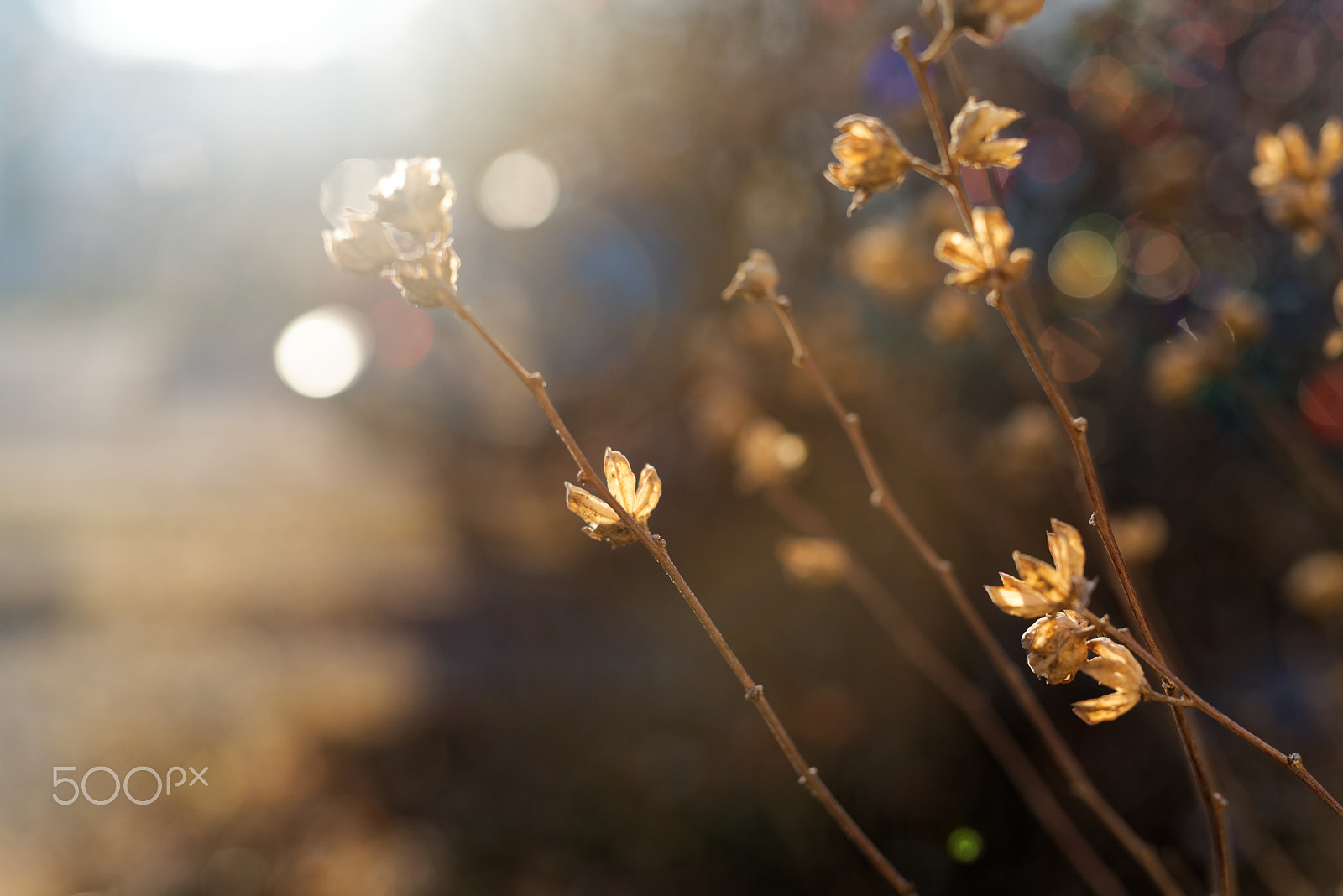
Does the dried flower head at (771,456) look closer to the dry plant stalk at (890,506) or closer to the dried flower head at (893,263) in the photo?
the dry plant stalk at (890,506)

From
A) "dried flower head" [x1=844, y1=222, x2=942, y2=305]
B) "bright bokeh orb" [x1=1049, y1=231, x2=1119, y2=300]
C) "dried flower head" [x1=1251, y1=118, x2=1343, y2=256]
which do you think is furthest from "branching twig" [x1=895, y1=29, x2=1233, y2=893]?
"bright bokeh orb" [x1=1049, y1=231, x2=1119, y2=300]

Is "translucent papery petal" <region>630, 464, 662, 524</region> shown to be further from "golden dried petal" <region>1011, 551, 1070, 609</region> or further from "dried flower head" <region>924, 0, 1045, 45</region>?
"dried flower head" <region>924, 0, 1045, 45</region>

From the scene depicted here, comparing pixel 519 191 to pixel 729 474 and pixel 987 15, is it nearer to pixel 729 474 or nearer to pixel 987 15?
pixel 729 474

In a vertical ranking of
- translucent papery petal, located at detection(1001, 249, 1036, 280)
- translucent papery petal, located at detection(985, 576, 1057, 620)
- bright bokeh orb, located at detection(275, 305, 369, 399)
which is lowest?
translucent papery petal, located at detection(985, 576, 1057, 620)

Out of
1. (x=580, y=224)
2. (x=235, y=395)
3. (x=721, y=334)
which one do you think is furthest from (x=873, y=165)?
(x=235, y=395)

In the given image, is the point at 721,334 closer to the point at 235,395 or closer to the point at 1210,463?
the point at 1210,463

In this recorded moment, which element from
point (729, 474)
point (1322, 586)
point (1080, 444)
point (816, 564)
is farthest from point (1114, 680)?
point (729, 474)
